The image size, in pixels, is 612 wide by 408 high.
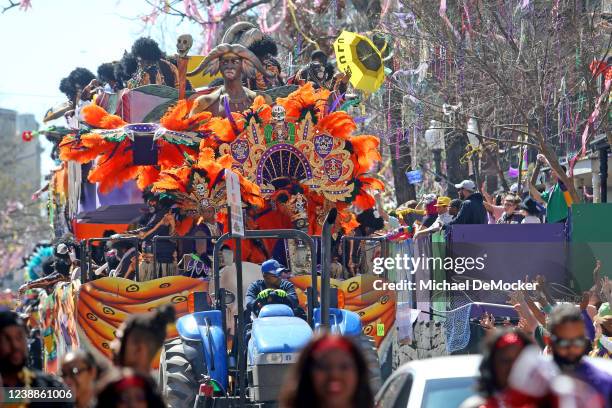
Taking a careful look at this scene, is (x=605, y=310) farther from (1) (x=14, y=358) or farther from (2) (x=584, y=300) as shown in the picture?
(1) (x=14, y=358)

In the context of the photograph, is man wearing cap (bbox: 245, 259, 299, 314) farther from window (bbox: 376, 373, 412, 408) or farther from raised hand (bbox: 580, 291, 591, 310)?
window (bbox: 376, 373, 412, 408)

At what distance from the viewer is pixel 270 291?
11.6 m

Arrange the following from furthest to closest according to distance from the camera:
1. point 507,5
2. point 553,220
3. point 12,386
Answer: point 507,5 < point 553,220 < point 12,386

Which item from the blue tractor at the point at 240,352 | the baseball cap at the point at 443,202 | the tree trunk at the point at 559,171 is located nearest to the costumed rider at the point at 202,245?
the baseball cap at the point at 443,202

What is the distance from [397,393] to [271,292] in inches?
153

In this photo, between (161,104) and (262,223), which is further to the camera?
(161,104)

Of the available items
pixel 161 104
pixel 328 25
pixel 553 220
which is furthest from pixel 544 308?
pixel 328 25

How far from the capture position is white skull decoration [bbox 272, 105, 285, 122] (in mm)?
16156

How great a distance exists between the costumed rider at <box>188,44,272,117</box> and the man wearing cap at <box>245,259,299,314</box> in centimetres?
649

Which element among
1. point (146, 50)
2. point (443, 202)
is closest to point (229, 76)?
point (146, 50)

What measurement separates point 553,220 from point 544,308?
4.69 meters

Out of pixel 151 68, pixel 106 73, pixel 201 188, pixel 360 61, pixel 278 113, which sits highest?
pixel 106 73

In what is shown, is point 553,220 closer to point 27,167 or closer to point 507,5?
point 507,5

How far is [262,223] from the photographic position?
16.5 metres
